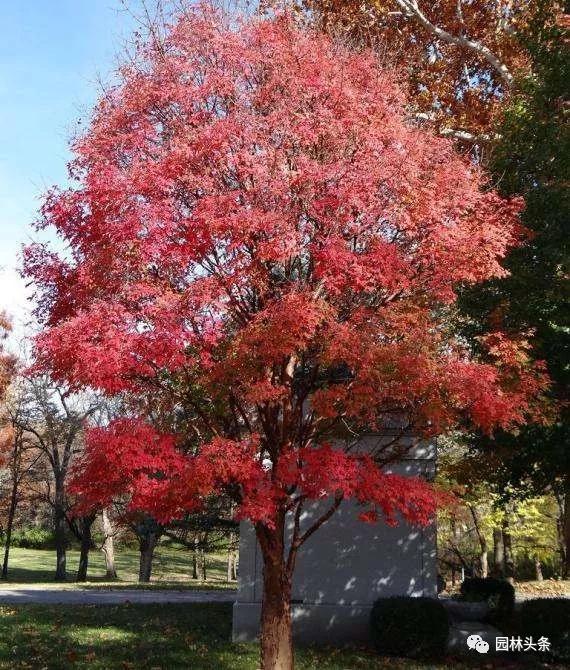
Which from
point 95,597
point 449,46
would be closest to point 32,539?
Answer: point 95,597

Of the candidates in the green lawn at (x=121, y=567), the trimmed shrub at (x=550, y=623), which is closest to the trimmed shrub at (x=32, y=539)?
the green lawn at (x=121, y=567)

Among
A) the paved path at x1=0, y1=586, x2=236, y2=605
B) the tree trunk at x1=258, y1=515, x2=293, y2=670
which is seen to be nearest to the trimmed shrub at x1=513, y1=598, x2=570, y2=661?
the tree trunk at x1=258, y1=515, x2=293, y2=670

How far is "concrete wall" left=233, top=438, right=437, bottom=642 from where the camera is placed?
43.7 ft

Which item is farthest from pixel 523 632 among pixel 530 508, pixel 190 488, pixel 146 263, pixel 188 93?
pixel 530 508

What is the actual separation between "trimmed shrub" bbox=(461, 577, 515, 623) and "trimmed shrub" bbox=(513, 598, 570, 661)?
1860 millimetres

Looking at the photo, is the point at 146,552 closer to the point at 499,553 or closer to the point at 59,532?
the point at 59,532

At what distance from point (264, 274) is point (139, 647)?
765 cm

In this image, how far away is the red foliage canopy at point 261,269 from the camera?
769cm

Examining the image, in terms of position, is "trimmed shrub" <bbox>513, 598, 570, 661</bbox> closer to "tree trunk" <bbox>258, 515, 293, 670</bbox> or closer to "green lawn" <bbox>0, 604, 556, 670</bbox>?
"green lawn" <bbox>0, 604, 556, 670</bbox>

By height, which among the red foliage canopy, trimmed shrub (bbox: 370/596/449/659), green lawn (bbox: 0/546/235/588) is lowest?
green lawn (bbox: 0/546/235/588)

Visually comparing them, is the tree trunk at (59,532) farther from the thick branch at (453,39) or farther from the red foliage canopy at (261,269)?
the thick branch at (453,39)

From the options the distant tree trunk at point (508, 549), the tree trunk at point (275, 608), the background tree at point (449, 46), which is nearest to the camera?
the tree trunk at point (275, 608)

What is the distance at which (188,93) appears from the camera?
30.0 feet

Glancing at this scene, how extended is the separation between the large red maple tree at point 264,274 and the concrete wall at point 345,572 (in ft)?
14.1
